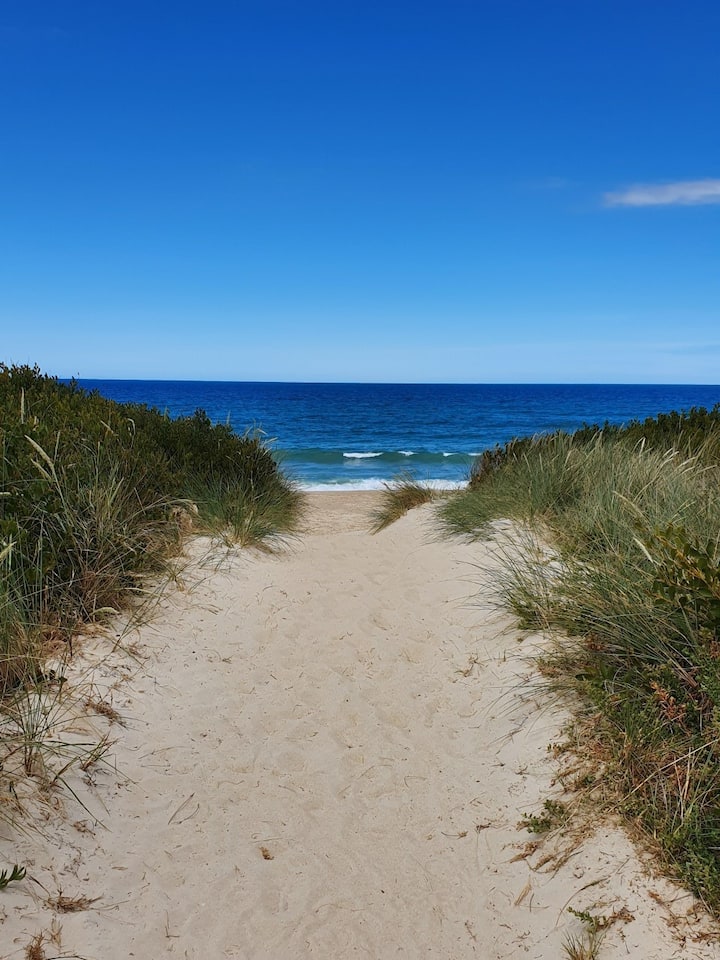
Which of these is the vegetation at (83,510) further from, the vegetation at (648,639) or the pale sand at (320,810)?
the vegetation at (648,639)

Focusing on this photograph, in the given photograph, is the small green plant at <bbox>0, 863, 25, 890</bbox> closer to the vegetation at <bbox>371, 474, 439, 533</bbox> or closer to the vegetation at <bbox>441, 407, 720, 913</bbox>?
the vegetation at <bbox>441, 407, 720, 913</bbox>

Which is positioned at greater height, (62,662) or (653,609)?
(653,609)

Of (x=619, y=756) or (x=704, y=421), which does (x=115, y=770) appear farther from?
(x=704, y=421)

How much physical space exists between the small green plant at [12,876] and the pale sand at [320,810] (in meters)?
0.08

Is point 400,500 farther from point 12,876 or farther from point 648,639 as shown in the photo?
point 12,876

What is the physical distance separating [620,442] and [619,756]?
711cm

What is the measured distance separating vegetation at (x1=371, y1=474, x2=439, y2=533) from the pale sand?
4370mm

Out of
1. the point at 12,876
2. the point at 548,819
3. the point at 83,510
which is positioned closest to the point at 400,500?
the point at 83,510

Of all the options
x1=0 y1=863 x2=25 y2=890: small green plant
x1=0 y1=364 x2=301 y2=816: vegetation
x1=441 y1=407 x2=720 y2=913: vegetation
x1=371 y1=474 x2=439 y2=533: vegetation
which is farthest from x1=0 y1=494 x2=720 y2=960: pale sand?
x1=371 y1=474 x2=439 y2=533: vegetation

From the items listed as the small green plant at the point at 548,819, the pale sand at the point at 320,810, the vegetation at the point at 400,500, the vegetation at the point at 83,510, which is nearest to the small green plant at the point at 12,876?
the pale sand at the point at 320,810

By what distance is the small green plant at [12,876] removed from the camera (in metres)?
3.08

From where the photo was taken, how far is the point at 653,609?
4.31 m

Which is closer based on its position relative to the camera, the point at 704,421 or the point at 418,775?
the point at 418,775

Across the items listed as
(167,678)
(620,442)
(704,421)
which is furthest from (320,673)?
(704,421)
